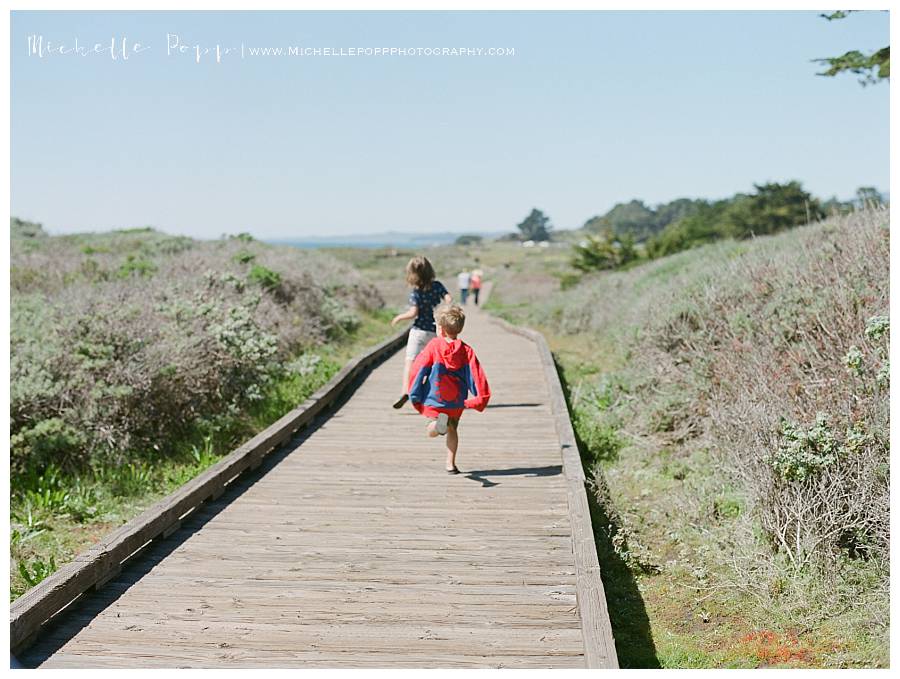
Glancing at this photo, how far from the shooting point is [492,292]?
158ft

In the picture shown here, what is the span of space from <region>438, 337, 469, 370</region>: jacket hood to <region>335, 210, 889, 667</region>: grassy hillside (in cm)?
180

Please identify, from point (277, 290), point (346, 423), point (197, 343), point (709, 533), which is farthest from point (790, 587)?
point (277, 290)

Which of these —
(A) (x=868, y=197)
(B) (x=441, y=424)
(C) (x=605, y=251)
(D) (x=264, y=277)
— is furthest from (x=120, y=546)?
(C) (x=605, y=251)

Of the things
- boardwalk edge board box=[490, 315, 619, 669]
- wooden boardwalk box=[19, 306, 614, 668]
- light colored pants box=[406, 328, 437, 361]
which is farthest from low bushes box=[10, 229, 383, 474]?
boardwalk edge board box=[490, 315, 619, 669]

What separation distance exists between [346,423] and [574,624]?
625 cm

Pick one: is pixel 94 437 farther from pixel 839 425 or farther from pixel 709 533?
pixel 839 425

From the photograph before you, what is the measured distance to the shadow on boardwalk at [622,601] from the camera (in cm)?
520

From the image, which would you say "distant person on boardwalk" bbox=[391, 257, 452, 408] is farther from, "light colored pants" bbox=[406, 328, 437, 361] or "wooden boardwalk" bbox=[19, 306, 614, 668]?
"wooden boardwalk" bbox=[19, 306, 614, 668]

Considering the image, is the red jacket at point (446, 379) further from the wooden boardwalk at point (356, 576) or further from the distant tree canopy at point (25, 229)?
the distant tree canopy at point (25, 229)

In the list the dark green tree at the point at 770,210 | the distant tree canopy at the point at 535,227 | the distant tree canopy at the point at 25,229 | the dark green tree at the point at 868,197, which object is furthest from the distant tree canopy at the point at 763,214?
the distant tree canopy at the point at 535,227

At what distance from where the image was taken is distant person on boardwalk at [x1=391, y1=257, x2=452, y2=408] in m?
8.74

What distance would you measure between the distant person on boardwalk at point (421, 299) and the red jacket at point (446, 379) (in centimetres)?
103

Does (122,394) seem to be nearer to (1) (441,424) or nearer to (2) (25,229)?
(1) (441,424)

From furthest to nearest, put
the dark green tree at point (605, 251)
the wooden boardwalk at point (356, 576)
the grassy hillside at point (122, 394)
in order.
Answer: the dark green tree at point (605, 251)
the grassy hillside at point (122, 394)
the wooden boardwalk at point (356, 576)
